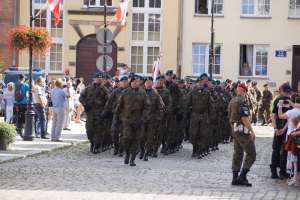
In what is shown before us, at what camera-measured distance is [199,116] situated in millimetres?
21766

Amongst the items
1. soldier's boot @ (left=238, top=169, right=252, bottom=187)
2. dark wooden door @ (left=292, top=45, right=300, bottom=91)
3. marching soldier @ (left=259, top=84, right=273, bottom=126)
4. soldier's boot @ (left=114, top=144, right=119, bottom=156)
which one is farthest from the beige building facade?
soldier's boot @ (left=238, top=169, right=252, bottom=187)

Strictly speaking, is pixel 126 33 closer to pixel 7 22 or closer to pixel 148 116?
pixel 7 22

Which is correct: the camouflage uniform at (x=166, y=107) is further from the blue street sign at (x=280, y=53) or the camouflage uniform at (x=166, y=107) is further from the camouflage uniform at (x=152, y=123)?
the blue street sign at (x=280, y=53)

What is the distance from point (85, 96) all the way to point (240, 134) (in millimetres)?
7903

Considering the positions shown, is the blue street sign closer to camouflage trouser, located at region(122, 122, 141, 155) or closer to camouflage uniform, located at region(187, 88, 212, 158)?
camouflage uniform, located at region(187, 88, 212, 158)

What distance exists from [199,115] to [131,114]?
3014 millimetres

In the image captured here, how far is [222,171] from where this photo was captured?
18.1 m

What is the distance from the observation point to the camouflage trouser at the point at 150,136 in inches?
Answer: 794

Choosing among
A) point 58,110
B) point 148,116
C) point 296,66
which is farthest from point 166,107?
point 296,66

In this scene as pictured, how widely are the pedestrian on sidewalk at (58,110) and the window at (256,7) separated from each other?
2194 centimetres

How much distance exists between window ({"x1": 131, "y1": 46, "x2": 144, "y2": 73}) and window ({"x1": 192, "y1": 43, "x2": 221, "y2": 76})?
2.74 m

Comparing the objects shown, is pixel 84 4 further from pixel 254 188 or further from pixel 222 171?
pixel 254 188

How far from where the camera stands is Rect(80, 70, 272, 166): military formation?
759 inches

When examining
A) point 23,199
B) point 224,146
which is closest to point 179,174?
point 23,199
